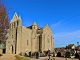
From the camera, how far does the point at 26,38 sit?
57969 mm

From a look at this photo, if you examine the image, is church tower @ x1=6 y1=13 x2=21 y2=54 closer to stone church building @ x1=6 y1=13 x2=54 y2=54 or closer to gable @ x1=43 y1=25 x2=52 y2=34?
stone church building @ x1=6 y1=13 x2=54 y2=54

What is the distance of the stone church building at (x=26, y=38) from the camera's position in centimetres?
5556

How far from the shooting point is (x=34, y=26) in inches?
2549

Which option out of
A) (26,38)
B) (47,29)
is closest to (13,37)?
(26,38)

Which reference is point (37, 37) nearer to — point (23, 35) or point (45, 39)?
point (45, 39)

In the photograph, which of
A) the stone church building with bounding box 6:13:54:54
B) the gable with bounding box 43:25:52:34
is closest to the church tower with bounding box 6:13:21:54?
the stone church building with bounding box 6:13:54:54

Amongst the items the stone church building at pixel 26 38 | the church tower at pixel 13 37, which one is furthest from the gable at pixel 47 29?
the church tower at pixel 13 37

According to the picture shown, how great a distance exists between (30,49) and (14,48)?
641 centimetres

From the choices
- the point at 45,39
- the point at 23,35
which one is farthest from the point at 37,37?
the point at 23,35

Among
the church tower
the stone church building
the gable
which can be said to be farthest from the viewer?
the gable

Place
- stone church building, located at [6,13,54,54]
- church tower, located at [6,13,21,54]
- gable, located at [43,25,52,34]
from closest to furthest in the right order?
1. stone church building, located at [6,13,54,54]
2. church tower, located at [6,13,21,54]
3. gable, located at [43,25,52,34]

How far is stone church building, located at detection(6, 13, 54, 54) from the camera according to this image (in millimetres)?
55559

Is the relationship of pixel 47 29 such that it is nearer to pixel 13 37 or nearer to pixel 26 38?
pixel 26 38

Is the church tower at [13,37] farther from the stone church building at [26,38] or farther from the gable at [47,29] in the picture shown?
the gable at [47,29]
